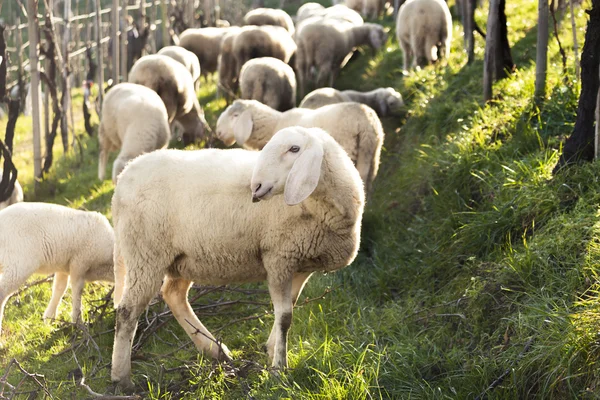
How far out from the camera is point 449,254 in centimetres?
557

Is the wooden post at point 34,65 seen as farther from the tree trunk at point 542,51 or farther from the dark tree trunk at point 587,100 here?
the dark tree trunk at point 587,100

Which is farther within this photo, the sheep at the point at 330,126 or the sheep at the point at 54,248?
the sheep at the point at 330,126

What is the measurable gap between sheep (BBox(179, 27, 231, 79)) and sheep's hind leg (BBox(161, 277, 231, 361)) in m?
9.61

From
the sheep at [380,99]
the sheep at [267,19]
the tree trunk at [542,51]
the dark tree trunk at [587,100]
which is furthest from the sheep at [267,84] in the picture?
the sheep at [267,19]

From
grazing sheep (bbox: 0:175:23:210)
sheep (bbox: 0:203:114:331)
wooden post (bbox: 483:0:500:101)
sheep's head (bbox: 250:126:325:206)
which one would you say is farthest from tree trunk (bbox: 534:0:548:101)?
grazing sheep (bbox: 0:175:23:210)

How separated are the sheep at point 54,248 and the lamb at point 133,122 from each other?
7.88 feet

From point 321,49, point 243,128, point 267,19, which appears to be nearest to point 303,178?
point 243,128

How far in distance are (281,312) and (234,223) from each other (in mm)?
553

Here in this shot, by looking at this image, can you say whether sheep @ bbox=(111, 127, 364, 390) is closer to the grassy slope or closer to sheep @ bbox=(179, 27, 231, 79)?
the grassy slope

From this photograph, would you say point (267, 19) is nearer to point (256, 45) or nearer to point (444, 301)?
point (256, 45)

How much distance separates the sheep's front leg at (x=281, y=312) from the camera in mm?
4371

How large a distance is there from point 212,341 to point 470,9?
19.6 feet

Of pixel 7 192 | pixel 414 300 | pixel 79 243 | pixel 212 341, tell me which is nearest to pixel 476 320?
pixel 414 300

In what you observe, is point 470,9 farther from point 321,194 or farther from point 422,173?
point 321,194
